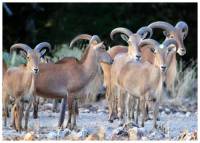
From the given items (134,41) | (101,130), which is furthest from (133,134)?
(134,41)

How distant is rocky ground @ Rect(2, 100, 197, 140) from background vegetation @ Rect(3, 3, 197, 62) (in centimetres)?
980

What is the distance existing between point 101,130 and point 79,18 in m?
15.2

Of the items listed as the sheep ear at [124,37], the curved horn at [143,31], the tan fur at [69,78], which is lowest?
the tan fur at [69,78]

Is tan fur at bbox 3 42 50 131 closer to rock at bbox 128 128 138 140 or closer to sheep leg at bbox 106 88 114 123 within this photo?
rock at bbox 128 128 138 140

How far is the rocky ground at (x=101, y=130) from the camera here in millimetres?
13125

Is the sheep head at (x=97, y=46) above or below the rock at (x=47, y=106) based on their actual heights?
above

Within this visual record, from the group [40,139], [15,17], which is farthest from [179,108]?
→ [15,17]

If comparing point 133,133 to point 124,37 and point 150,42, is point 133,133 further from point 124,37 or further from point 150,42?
point 124,37

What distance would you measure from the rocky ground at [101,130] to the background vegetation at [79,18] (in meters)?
9.80

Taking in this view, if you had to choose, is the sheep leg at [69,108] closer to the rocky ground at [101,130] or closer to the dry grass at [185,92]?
the rocky ground at [101,130]

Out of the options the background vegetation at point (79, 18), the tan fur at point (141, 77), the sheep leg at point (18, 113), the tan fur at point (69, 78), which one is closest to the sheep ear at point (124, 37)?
the tan fur at point (141, 77)

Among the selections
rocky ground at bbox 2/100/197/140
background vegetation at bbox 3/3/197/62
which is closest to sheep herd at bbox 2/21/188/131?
rocky ground at bbox 2/100/197/140

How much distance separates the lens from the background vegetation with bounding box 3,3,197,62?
1064 inches

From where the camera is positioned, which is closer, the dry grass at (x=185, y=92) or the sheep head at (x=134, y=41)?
the sheep head at (x=134, y=41)
